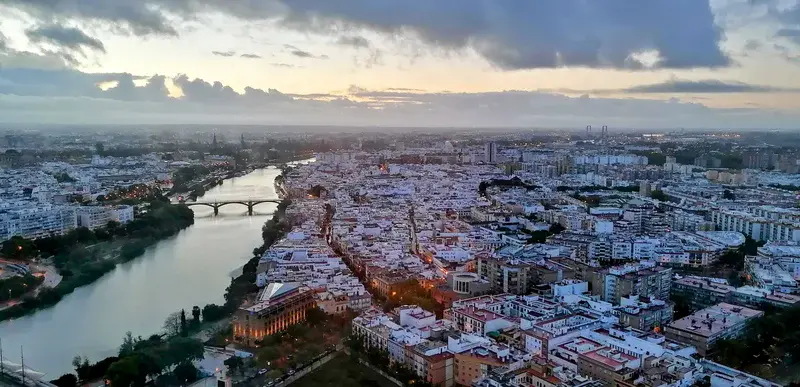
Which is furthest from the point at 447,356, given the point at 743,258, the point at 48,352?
the point at 743,258

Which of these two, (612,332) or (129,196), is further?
(129,196)

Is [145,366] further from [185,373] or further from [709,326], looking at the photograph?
→ [709,326]

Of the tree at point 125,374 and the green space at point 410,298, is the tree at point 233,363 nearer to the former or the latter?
the tree at point 125,374

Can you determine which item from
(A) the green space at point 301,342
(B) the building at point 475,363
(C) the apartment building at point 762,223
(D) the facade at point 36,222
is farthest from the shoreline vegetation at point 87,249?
(C) the apartment building at point 762,223

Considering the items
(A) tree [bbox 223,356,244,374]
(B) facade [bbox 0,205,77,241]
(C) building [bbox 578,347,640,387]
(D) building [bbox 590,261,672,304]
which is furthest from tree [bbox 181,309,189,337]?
(B) facade [bbox 0,205,77,241]

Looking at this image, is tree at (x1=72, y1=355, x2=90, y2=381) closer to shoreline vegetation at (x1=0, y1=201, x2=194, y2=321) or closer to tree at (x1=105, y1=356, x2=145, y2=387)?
tree at (x1=105, y1=356, x2=145, y2=387)

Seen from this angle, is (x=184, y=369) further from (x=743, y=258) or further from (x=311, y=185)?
(x=311, y=185)

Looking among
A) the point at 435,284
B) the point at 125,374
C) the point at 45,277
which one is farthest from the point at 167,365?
the point at 45,277
